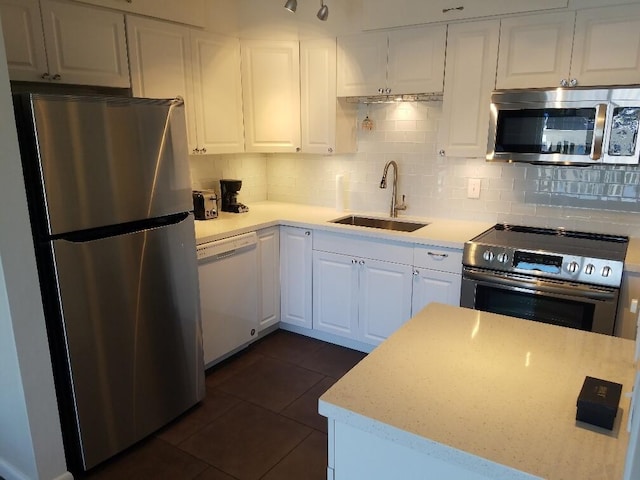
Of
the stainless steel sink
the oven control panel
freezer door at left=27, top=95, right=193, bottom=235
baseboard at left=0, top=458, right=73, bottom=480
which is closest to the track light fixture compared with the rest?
freezer door at left=27, top=95, right=193, bottom=235

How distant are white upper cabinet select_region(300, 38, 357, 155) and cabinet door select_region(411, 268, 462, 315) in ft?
3.93

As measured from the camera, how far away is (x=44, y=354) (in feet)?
6.27

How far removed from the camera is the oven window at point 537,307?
240cm

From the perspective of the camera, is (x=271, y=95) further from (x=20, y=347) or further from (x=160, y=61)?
(x=20, y=347)

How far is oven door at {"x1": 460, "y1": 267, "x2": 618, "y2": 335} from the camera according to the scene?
232 centimetres

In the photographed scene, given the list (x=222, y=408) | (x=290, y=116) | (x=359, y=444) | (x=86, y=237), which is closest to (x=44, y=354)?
(x=86, y=237)

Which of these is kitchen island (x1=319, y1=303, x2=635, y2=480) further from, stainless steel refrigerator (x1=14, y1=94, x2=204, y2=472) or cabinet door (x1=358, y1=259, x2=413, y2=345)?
cabinet door (x1=358, y1=259, x2=413, y2=345)

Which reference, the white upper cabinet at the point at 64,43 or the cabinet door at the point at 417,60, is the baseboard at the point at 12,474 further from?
the cabinet door at the point at 417,60

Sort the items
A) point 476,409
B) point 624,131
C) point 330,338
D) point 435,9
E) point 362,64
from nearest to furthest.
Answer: point 476,409 < point 624,131 < point 435,9 < point 362,64 < point 330,338

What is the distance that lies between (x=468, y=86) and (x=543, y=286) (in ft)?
4.18

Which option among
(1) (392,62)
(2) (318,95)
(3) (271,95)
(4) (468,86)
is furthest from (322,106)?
(4) (468,86)

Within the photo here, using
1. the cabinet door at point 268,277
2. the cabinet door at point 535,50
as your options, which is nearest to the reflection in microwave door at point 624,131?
the cabinet door at point 535,50

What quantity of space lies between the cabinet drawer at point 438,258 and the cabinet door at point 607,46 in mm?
1143

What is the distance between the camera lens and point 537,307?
251 centimetres
